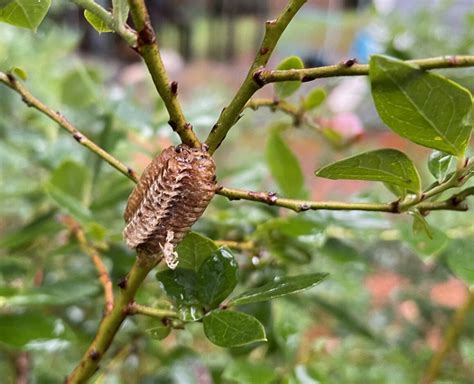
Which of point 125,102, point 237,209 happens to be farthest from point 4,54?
point 237,209

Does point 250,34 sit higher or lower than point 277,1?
lower

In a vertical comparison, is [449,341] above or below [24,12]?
below

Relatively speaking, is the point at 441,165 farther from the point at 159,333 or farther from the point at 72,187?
the point at 72,187

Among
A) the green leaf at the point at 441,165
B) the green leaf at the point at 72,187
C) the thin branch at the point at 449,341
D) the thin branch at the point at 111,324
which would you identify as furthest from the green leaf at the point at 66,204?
the thin branch at the point at 449,341

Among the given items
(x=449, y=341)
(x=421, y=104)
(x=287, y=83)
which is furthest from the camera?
(x=449, y=341)

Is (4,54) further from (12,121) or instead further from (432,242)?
(432,242)

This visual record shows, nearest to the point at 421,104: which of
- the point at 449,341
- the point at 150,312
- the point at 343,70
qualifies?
the point at 343,70

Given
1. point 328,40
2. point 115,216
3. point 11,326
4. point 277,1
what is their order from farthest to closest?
point 277,1 → point 328,40 → point 115,216 → point 11,326

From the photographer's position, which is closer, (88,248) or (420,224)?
(420,224)
